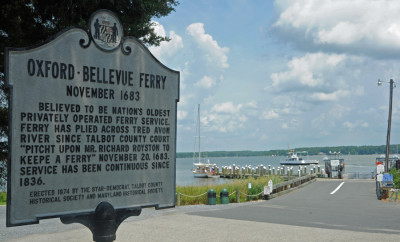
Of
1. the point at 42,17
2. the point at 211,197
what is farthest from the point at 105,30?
the point at 211,197

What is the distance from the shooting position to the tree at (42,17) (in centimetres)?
1034

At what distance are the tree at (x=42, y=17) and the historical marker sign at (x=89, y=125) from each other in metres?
4.90

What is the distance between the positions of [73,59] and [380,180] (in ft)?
71.2

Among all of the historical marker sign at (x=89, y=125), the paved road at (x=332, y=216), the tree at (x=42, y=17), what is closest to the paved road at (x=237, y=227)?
the paved road at (x=332, y=216)

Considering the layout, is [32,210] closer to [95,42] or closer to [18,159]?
[18,159]

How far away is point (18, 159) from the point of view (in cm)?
492

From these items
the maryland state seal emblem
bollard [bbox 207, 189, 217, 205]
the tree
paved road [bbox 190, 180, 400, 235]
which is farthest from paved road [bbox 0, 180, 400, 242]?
the maryland state seal emblem

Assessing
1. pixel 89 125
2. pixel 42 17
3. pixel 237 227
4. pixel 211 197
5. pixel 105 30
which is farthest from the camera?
pixel 211 197

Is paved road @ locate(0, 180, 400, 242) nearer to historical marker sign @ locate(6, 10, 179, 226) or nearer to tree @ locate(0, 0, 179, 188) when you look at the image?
tree @ locate(0, 0, 179, 188)

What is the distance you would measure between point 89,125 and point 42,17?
7069 millimetres

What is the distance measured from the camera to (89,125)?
216 inches

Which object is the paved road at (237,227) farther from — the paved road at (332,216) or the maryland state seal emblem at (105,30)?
the maryland state seal emblem at (105,30)

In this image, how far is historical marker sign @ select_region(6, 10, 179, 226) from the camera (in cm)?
499

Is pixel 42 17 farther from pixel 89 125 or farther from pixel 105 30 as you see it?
pixel 89 125
